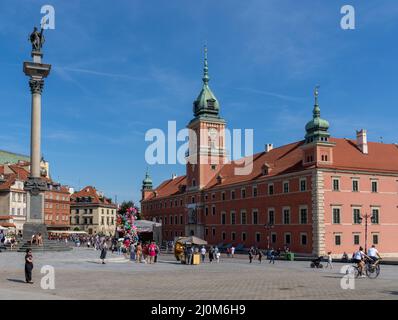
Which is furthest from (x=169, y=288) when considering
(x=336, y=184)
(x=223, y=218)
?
(x=223, y=218)

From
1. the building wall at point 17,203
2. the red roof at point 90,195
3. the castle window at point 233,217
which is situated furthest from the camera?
the red roof at point 90,195

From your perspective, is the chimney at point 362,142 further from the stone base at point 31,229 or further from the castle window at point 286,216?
the stone base at point 31,229

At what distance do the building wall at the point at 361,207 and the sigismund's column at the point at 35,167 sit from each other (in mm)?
28134

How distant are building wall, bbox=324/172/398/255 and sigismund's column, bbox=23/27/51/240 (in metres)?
28.1

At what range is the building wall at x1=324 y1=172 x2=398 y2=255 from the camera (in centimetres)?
5259

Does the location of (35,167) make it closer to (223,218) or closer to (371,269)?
(371,269)

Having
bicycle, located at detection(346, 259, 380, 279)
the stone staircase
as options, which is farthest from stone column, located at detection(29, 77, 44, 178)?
bicycle, located at detection(346, 259, 380, 279)

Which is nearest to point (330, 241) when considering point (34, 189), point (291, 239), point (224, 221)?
point (291, 239)

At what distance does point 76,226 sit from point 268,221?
255 ft

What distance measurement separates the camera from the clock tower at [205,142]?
8256cm

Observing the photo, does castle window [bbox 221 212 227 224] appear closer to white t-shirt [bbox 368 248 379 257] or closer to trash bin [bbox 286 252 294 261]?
trash bin [bbox 286 252 294 261]

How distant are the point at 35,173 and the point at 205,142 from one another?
44.7 m

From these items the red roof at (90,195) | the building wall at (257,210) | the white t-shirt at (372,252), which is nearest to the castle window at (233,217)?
the building wall at (257,210)
